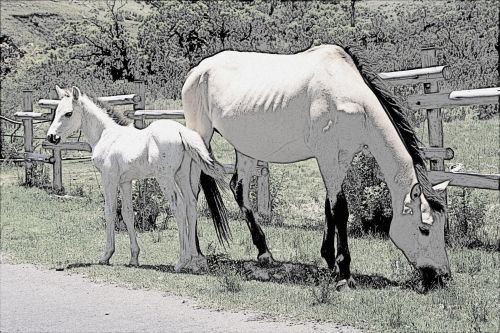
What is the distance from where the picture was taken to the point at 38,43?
47375mm

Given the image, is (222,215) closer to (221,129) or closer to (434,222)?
(221,129)

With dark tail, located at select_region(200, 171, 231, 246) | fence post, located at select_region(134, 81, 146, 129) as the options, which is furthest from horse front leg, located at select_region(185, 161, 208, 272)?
fence post, located at select_region(134, 81, 146, 129)

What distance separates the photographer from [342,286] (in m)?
6.91

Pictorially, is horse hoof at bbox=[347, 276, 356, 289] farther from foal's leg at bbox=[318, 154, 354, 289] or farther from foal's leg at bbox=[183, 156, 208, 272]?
foal's leg at bbox=[183, 156, 208, 272]

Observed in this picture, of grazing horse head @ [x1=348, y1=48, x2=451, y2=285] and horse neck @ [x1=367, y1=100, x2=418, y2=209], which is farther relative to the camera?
horse neck @ [x1=367, y1=100, x2=418, y2=209]

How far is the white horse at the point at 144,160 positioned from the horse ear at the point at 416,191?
7.20 ft

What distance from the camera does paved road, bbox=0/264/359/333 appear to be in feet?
19.3

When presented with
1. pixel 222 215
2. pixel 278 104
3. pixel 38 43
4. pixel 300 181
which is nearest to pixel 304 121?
pixel 278 104

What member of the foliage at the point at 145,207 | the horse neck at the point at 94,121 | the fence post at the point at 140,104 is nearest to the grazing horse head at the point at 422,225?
the horse neck at the point at 94,121

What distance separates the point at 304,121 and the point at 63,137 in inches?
118

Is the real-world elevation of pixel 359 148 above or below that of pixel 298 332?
above

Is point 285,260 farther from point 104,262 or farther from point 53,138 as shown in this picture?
point 53,138

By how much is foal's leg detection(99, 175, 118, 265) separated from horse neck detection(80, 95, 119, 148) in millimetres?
545

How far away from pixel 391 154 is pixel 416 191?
436 millimetres
